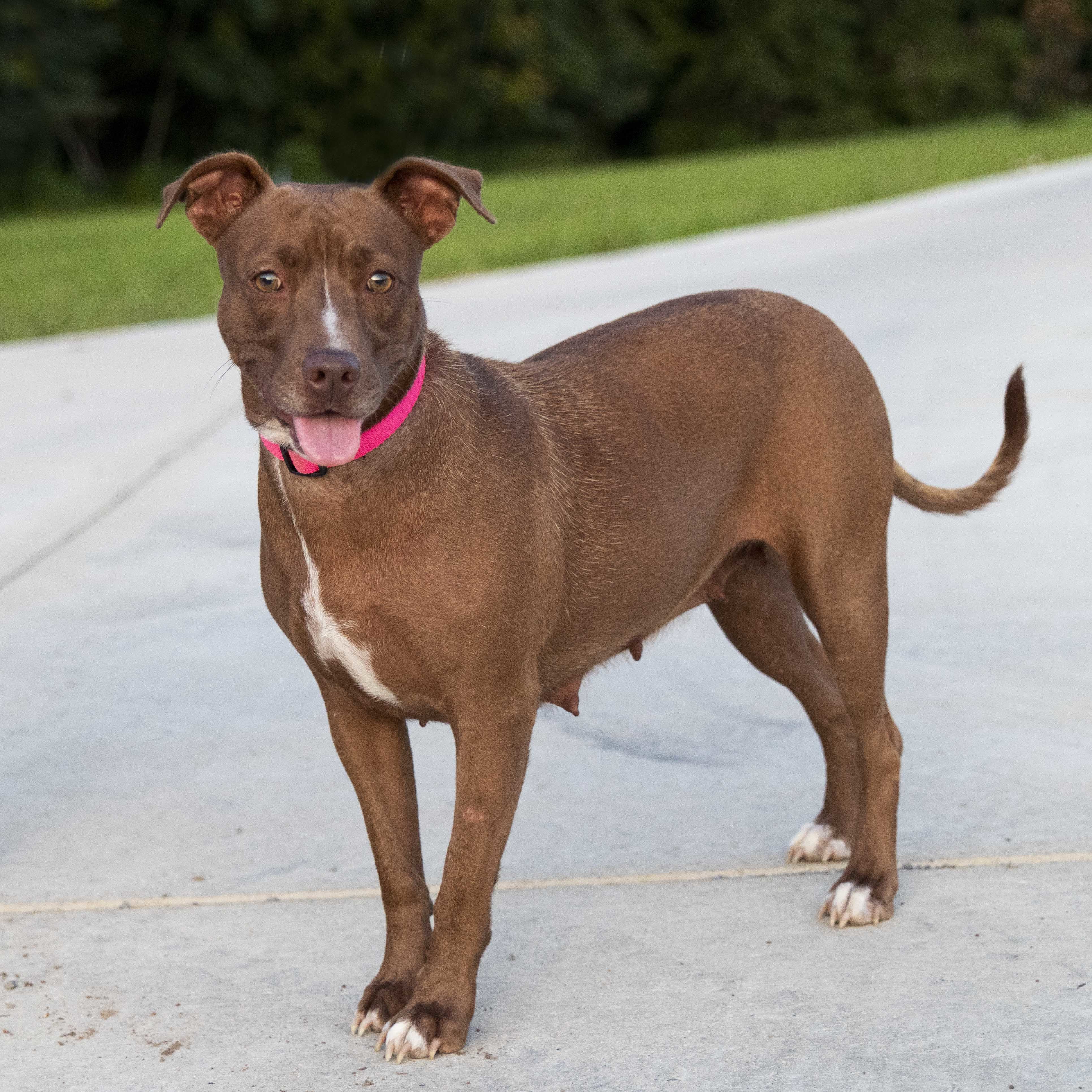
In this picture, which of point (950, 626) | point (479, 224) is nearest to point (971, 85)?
point (479, 224)

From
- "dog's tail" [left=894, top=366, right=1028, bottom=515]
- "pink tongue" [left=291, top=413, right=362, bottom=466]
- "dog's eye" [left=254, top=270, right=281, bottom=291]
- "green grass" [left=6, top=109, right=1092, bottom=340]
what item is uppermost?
"dog's eye" [left=254, top=270, right=281, bottom=291]

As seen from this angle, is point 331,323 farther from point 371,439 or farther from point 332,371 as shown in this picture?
point 371,439

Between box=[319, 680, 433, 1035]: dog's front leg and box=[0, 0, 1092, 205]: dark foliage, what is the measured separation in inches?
1293

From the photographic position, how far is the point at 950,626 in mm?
5672

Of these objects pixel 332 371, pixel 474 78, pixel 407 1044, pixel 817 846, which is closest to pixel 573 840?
pixel 817 846

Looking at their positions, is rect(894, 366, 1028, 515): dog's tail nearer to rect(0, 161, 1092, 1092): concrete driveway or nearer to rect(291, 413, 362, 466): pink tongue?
rect(0, 161, 1092, 1092): concrete driveway

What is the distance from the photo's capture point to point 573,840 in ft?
13.9

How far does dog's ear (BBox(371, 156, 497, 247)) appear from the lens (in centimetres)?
324

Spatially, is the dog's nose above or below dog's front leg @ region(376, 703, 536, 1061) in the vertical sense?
above

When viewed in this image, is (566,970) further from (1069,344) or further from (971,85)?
(971,85)

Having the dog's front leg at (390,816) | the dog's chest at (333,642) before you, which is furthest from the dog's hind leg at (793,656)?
the dog's chest at (333,642)

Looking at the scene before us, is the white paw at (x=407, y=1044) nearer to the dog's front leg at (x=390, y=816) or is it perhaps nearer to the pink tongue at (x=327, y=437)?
the dog's front leg at (x=390, y=816)

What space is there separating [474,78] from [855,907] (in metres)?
42.3

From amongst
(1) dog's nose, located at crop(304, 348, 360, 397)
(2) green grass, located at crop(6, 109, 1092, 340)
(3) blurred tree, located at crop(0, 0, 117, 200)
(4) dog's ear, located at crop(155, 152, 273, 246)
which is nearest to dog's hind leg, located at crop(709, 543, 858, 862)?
(1) dog's nose, located at crop(304, 348, 360, 397)
